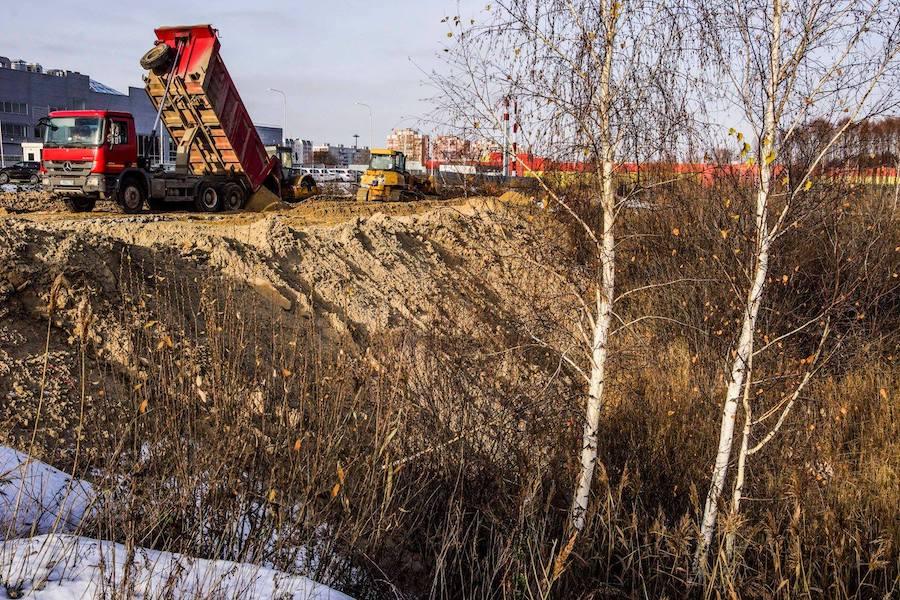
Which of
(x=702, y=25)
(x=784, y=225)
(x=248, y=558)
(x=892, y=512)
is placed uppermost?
(x=702, y=25)

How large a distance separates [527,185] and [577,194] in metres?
0.63

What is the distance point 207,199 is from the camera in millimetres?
17719

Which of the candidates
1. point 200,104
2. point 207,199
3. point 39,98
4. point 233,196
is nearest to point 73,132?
point 200,104

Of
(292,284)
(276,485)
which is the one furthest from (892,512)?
(292,284)

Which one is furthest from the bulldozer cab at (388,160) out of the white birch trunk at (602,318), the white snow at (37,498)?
the white snow at (37,498)

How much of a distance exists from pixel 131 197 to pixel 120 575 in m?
14.6

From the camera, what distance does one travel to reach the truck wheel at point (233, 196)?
59.6ft

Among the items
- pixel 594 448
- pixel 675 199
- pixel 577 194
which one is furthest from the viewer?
pixel 675 199

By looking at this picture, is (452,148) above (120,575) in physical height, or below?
above

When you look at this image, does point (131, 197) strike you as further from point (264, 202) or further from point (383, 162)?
point (383, 162)

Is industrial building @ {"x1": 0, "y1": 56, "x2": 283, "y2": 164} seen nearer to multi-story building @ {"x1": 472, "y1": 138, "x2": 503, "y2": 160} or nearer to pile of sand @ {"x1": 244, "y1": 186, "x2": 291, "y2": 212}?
pile of sand @ {"x1": 244, "y1": 186, "x2": 291, "y2": 212}

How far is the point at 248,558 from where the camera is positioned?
3834mm

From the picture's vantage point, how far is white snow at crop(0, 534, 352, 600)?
3.08 m

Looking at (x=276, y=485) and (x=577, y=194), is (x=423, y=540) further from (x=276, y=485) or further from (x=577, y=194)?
(x=577, y=194)
